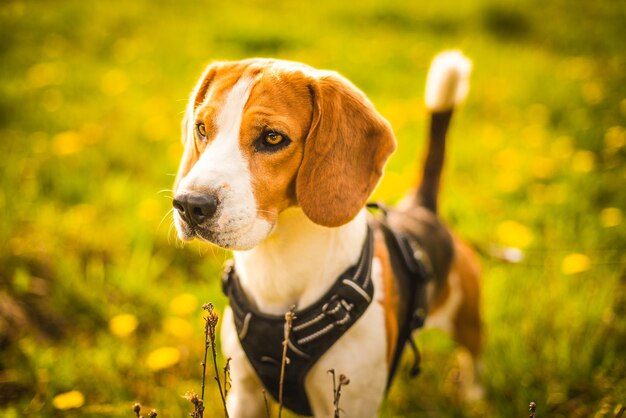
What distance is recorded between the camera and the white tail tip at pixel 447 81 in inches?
104

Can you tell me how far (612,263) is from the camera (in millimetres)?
3264

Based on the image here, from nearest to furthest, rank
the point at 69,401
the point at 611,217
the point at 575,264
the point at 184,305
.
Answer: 1. the point at 69,401
2. the point at 184,305
3. the point at 575,264
4. the point at 611,217

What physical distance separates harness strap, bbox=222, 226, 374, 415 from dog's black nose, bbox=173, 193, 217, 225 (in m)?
0.50

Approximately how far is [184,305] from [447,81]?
187 cm

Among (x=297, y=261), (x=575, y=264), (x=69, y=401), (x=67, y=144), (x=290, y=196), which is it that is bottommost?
(x=69, y=401)

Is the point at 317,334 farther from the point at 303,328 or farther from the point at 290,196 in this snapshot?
the point at 290,196

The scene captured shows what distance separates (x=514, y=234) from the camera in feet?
11.5

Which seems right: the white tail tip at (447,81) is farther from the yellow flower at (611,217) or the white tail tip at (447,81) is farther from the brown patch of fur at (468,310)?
the yellow flower at (611,217)

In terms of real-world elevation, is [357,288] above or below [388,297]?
above

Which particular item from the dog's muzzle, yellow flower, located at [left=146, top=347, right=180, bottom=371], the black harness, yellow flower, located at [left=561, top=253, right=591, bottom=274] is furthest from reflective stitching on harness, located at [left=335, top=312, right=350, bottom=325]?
yellow flower, located at [left=561, top=253, right=591, bottom=274]

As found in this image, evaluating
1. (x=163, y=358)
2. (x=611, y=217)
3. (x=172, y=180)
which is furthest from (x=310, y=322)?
(x=611, y=217)

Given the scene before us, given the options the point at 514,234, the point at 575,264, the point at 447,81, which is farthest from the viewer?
the point at 514,234

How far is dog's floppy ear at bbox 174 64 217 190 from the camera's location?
6.54 feet

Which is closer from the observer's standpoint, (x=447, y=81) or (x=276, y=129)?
(x=276, y=129)
